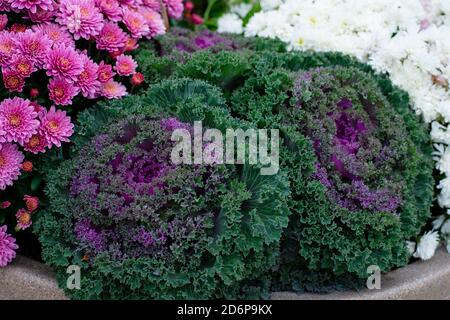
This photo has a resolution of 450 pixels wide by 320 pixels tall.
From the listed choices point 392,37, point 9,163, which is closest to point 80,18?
point 9,163

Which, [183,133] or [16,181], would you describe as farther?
[16,181]

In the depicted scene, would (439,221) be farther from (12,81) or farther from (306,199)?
(12,81)

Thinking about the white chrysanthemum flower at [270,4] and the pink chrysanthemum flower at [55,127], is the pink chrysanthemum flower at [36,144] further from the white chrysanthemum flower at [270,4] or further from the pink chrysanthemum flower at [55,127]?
the white chrysanthemum flower at [270,4]

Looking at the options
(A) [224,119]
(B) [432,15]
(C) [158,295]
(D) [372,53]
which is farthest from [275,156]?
(B) [432,15]

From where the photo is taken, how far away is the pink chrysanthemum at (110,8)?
2744mm

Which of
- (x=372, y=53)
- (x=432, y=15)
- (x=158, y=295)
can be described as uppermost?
(x=432, y=15)

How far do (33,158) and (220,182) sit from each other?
31.5 inches

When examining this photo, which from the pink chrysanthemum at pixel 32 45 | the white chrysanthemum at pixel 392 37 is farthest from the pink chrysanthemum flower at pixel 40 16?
the white chrysanthemum at pixel 392 37

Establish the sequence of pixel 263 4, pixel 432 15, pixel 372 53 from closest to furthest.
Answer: pixel 372 53 → pixel 432 15 → pixel 263 4

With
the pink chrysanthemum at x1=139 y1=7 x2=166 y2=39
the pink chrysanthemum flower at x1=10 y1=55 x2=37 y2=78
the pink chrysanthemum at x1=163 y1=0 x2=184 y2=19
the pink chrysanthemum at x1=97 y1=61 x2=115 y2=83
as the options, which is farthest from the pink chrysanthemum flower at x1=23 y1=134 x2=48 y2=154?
the pink chrysanthemum at x1=163 y1=0 x2=184 y2=19

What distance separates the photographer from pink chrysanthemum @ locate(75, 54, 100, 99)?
8.32 ft

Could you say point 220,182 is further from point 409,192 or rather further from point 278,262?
point 409,192

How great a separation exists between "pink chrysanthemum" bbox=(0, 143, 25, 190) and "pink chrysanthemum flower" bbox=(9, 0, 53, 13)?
1.78ft

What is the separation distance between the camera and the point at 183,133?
7.95 feet
